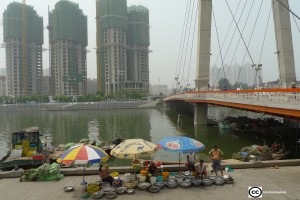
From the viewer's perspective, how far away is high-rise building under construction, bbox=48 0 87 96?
17975 cm

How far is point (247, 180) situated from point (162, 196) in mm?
4000

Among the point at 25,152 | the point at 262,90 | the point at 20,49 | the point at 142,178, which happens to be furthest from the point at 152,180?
the point at 20,49

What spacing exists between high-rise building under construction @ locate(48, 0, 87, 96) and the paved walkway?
166 m

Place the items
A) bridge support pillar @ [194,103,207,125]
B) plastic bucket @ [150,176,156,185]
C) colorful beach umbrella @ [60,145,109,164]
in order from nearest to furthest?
1. colorful beach umbrella @ [60,145,109,164]
2. plastic bucket @ [150,176,156,185]
3. bridge support pillar @ [194,103,207,125]

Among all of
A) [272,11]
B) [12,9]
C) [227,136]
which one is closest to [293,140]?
[227,136]

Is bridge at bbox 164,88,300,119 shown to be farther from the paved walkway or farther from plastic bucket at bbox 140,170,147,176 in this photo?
plastic bucket at bbox 140,170,147,176

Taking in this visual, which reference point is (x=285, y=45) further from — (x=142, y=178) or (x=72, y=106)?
(x=72, y=106)

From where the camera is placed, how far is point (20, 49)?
181 meters

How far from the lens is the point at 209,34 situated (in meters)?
45.7

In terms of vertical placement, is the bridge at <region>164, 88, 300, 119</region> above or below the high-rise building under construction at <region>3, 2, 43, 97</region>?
below

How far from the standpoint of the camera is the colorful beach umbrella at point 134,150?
11.5 meters

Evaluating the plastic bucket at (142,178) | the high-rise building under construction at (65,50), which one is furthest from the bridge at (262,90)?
the high-rise building under construction at (65,50)

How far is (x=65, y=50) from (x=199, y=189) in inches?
7447

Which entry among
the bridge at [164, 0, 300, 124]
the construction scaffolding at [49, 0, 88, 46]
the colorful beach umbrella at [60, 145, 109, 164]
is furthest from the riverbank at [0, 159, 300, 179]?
the construction scaffolding at [49, 0, 88, 46]
